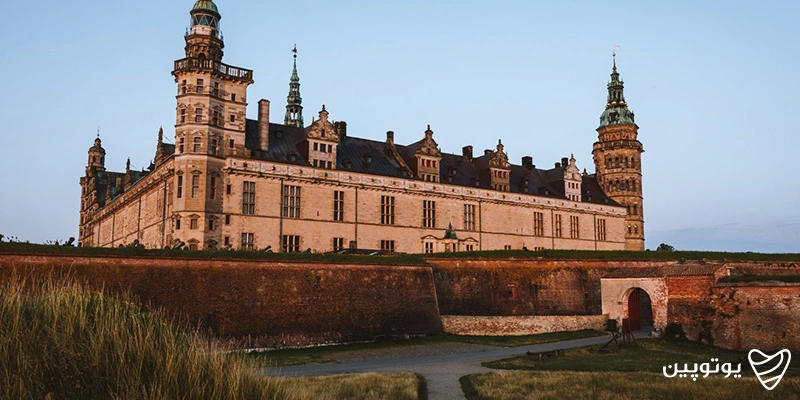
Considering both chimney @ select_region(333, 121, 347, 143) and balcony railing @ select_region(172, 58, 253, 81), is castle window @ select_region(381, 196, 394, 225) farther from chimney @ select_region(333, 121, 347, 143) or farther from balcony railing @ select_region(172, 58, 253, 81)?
balcony railing @ select_region(172, 58, 253, 81)

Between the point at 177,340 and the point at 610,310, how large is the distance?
113 feet

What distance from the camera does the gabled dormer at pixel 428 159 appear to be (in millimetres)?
58688

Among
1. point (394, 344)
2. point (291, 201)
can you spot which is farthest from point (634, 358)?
point (291, 201)

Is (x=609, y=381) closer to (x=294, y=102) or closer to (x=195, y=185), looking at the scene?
(x=195, y=185)

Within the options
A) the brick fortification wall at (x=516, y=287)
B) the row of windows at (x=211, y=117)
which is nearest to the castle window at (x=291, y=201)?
the row of windows at (x=211, y=117)

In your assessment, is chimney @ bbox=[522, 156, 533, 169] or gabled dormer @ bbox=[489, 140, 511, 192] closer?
gabled dormer @ bbox=[489, 140, 511, 192]

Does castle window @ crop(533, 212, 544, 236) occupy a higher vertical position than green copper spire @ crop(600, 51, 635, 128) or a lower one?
lower

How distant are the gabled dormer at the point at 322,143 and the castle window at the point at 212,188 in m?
8.18

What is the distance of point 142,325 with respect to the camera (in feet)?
34.9

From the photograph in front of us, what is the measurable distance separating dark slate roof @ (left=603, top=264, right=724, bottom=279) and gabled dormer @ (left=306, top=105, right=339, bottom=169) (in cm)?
2399

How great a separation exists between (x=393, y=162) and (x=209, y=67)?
19.1 metres

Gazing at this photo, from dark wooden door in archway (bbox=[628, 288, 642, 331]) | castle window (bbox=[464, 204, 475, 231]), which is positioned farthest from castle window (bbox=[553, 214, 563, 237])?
dark wooden door in archway (bbox=[628, 288, 642, 331])

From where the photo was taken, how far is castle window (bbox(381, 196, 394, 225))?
55.1 meters

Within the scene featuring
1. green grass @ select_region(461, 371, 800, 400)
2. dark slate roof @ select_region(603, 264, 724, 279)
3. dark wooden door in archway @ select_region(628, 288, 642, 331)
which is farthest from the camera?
dark wooden door in archway @ select_region(628, 288, 642, 331)
